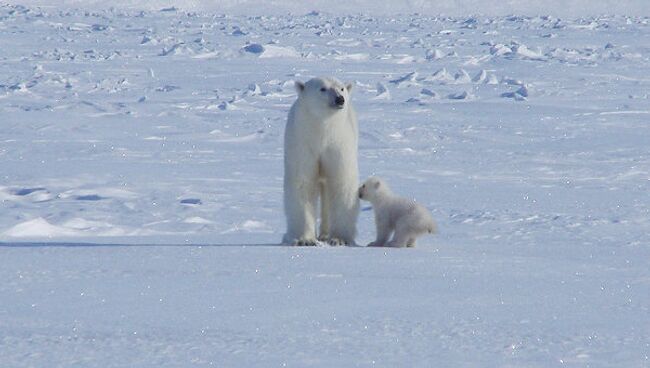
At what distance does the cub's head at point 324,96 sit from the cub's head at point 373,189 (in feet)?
1.37

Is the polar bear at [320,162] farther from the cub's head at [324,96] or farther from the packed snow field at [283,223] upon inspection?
the packed snow field at [283,223]

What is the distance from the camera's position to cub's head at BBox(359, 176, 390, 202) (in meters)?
4.92

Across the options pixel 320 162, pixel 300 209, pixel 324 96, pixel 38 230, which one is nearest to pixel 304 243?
pixel 300 209

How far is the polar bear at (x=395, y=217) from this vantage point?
4.66m

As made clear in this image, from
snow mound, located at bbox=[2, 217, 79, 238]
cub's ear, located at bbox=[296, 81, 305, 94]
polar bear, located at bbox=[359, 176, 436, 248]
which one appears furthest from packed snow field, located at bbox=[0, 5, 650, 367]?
cub's ear, located at bbox=[296, 81, 305, 94]

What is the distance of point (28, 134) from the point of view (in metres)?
10.7

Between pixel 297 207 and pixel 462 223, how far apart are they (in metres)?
1.47

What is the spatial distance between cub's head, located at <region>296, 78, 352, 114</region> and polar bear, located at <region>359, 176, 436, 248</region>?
1.48 feet

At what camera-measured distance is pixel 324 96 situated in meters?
4.70

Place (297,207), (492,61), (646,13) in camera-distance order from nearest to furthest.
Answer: (297,207), (492,61), (646,13)

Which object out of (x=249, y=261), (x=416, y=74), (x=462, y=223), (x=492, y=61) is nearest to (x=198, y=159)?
(x=462, y=223)

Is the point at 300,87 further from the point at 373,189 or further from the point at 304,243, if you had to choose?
the point at 304,243

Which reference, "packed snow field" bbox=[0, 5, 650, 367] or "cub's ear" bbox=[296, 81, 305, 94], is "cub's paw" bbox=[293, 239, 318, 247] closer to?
"packed snow field" bbox=[0, 5, 650, 367]

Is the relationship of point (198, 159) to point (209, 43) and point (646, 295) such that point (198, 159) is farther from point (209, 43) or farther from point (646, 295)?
point (209, 43)
